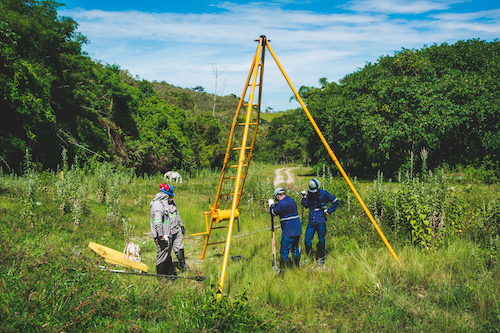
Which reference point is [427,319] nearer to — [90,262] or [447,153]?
[90,262]

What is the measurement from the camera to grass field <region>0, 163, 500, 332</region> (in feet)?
12.9

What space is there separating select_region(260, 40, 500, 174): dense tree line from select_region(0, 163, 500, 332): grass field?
10.1 metres

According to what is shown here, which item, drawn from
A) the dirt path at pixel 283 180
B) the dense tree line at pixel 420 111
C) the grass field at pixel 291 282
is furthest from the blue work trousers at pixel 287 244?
the dense tree line at pixel 420 111

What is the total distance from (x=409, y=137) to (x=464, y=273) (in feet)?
52.5

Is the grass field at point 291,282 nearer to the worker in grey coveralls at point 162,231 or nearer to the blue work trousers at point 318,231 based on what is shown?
the blue work trousers at point 318,231

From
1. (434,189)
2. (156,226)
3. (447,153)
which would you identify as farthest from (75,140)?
(447,153)

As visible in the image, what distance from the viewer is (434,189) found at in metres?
6.82

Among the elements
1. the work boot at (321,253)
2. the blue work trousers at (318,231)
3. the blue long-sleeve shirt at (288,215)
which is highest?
the blue long-sleeve shirt at (288,215)

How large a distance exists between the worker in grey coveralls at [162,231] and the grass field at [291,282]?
1.97ft

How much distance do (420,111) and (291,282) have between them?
59.4 feet

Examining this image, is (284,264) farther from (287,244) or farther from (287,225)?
(287,225)

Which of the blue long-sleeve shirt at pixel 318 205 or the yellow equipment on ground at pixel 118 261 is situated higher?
the blue long-sleeve shirt at pixel 318 205

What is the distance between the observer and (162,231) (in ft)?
20.8

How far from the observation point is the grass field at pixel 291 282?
394cm
